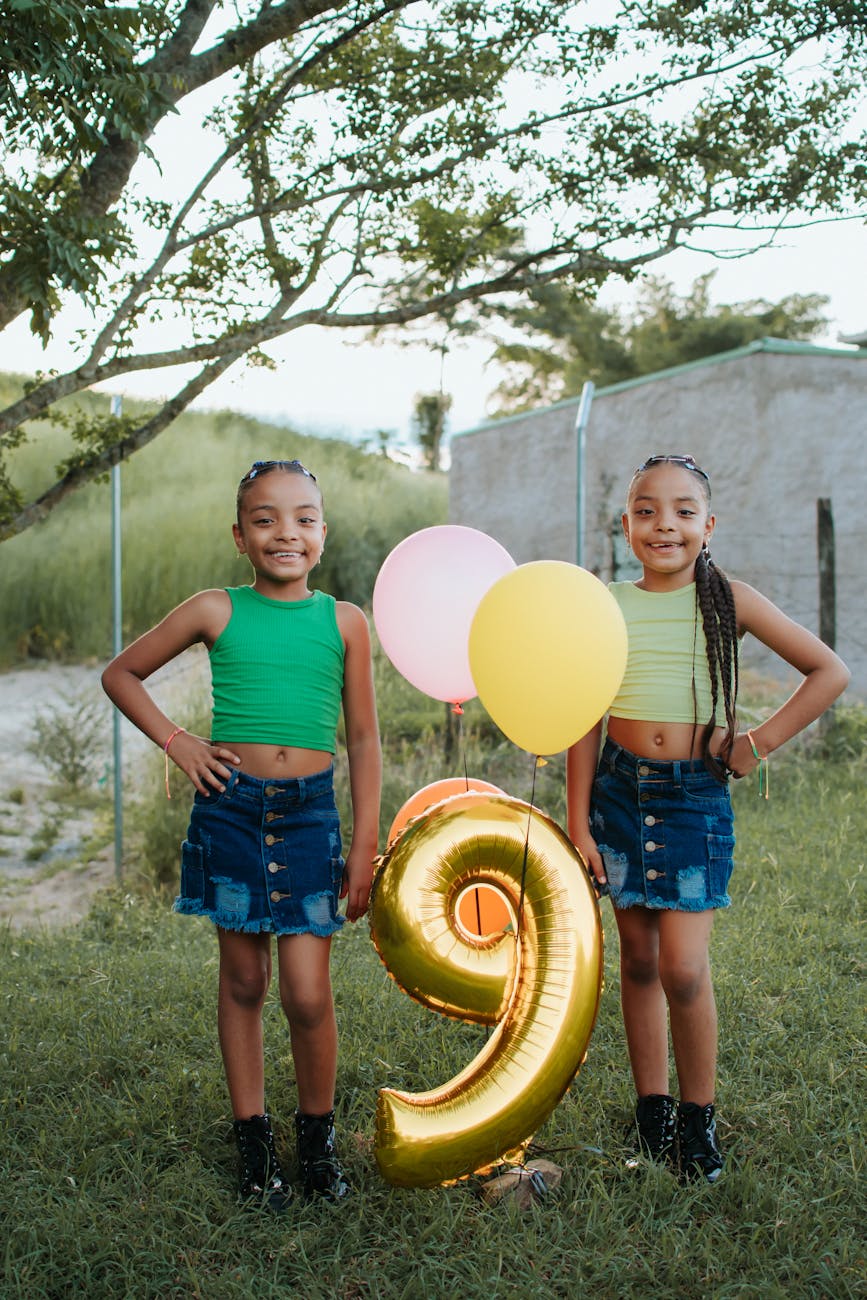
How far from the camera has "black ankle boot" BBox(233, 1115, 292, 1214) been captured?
221 centimetres

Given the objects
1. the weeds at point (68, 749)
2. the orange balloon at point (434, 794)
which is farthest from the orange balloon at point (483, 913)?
the weeds at point (68, 749)

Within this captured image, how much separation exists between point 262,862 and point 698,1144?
1.08 metres

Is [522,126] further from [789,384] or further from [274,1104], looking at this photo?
[789,384]

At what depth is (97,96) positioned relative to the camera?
2240 mm

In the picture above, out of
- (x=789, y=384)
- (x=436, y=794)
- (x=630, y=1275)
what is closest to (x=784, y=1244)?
(x=630, y=1275)

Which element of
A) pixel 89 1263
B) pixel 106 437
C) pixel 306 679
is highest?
pixel 106 437

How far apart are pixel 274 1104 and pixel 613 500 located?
7822 mm

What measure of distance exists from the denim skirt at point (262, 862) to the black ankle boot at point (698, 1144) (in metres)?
0.85

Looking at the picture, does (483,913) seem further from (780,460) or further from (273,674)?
(780,460)

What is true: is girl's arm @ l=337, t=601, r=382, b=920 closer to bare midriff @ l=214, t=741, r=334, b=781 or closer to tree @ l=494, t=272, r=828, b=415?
bare midriff @ l=214, t=741, r=334, b=781

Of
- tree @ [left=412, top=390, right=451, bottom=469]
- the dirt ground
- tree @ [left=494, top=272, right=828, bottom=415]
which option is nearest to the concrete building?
the dirt ground

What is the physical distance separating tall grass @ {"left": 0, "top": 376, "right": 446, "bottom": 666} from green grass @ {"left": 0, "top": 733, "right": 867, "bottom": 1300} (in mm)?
6880

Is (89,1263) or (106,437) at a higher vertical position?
(106,437)

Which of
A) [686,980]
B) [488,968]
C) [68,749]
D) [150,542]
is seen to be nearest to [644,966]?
[686,980]
